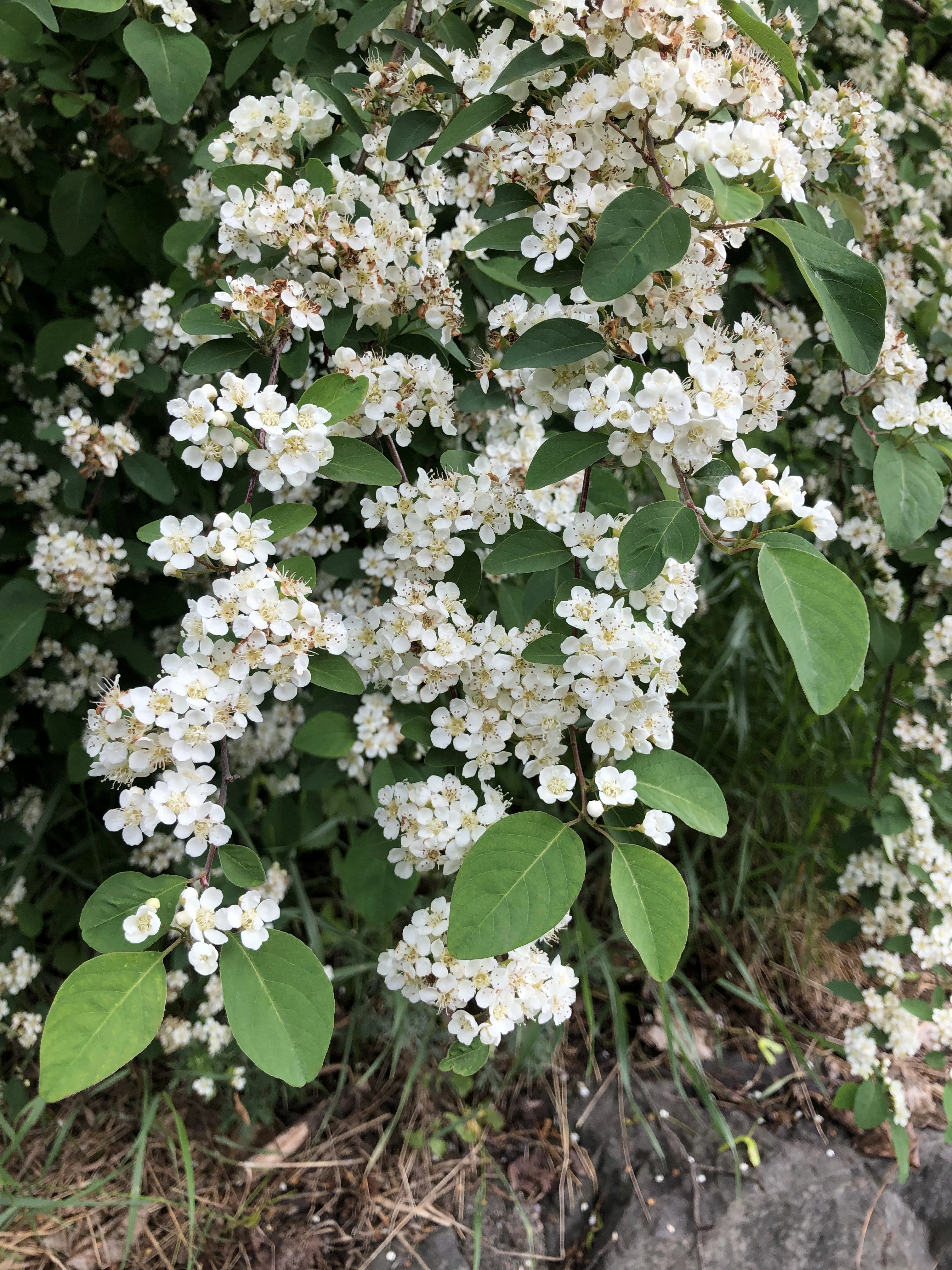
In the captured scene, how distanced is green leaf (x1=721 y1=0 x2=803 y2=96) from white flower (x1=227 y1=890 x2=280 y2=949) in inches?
37.0

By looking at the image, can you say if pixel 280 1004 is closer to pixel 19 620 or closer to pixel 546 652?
pixel 546 652

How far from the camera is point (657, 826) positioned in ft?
2.88

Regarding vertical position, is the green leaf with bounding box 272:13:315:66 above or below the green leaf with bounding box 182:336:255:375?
above

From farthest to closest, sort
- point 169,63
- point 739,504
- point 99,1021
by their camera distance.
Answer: point 169,63
point 739,504
point 99,1021

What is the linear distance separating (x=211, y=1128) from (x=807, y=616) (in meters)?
1.88

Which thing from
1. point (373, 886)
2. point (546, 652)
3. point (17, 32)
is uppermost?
point (17, 32)

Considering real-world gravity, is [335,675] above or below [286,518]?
below

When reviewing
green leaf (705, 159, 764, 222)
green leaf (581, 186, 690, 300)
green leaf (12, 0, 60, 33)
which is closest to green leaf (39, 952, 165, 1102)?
green leaf (581, 186, 690, 300)

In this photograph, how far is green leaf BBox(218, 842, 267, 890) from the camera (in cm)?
83

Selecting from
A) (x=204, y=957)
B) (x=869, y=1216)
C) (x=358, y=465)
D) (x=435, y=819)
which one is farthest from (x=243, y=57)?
(x=869, y=1216)

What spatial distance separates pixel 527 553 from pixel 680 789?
0.32 metres

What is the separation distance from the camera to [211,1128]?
6.32 feet

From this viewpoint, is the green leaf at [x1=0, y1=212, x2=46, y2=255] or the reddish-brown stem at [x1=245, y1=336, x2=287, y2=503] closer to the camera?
the reddish-brown stem at [x1=245, y1=336, x2=287, y2=503]

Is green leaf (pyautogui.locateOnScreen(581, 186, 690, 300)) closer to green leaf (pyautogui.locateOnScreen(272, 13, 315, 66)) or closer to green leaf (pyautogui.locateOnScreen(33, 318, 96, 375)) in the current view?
green leaf (pyautogui.locateOnScreen(272, 13, 315, 66))
